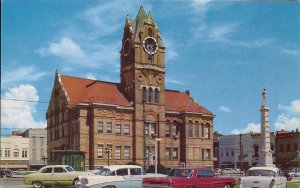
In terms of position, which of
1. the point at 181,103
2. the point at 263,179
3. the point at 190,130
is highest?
the point at 181,103

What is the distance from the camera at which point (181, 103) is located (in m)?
A: 65.0

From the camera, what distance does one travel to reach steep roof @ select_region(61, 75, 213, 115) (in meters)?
55.9

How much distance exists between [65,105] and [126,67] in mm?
9058

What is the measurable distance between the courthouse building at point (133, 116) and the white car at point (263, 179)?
2949cm

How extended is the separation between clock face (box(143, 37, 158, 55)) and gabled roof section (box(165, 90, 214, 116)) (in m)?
7.50

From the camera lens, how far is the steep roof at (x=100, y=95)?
183 ft

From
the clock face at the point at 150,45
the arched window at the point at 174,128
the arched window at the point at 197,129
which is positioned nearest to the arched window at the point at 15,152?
the arched window at the point at 174,128

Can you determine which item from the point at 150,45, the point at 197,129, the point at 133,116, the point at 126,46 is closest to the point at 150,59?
the point at 150,45

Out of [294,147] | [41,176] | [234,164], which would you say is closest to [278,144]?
[294,147]

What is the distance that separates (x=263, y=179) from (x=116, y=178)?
22.4ft

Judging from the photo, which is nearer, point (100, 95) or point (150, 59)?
point (100, 95)

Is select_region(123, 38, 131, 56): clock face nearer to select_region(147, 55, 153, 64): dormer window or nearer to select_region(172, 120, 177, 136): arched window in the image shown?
select_region(147, 55, 153, 64): dormer window

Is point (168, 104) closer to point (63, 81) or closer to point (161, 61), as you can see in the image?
point (161, 61)

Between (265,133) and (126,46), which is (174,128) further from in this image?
(265,133)
